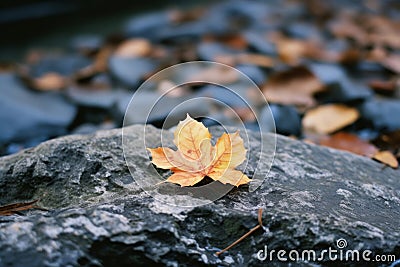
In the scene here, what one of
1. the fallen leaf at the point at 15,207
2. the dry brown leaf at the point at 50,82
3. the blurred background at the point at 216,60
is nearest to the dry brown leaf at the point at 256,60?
the blurred background at the point at 216,60

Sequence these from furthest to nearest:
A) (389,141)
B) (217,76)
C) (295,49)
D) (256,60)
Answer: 1. (295,49)
2. (256,60)
3. (217,76)
4. (389,141)

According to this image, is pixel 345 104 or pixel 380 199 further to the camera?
pixel 345 104

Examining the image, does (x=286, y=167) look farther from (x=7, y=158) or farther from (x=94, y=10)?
(x=94, y=10)

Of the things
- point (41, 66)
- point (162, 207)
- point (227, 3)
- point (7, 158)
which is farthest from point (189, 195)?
point (227, 3)

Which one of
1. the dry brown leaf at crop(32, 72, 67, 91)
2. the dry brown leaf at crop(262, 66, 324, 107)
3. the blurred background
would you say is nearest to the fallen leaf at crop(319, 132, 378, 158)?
the blurred background

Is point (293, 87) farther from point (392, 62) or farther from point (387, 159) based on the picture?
point (387, 159)

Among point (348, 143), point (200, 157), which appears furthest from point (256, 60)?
point (200, 157)
